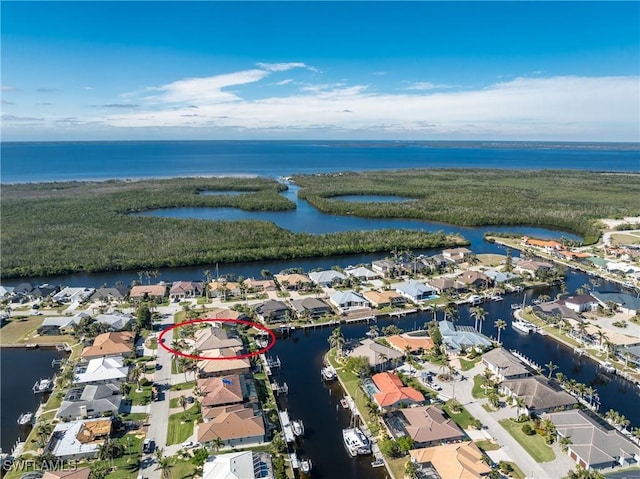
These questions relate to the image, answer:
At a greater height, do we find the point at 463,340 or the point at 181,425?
the point at 463,340

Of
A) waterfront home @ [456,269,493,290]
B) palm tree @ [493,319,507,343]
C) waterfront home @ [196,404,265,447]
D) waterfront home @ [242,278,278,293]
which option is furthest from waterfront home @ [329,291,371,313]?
waterfront home @ [196,404,265,447]

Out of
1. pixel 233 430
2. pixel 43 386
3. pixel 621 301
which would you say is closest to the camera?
pixel 233 430

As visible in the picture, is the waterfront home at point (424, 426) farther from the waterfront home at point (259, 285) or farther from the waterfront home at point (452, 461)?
the waterfront home at point (259, 285)

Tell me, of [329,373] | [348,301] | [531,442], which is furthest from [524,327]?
[329,373]

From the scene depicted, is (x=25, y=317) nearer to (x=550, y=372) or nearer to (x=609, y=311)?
(x=550, y=372)

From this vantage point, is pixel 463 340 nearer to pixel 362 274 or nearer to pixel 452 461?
pixel 452 461

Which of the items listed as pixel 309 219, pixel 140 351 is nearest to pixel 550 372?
pixel 140 351
